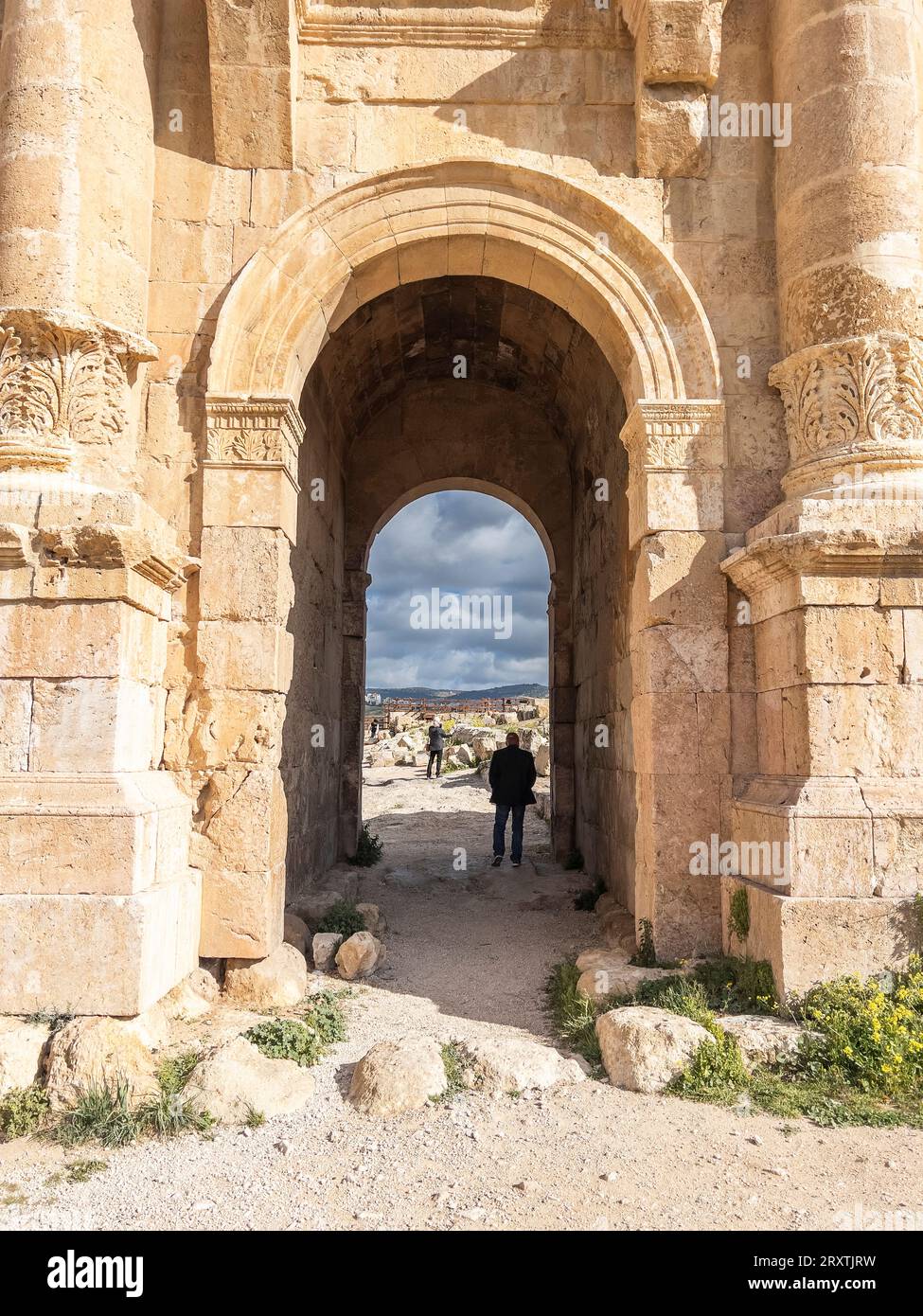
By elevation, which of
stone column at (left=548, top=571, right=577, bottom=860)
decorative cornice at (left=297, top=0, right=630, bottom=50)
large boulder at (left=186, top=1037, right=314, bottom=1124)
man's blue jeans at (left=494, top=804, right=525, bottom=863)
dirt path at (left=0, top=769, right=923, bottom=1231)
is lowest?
dirt path at (left=0, top=769, right=923, bottom=1231)

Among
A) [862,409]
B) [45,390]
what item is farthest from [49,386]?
[862,409]

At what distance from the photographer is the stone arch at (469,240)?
17.9ft

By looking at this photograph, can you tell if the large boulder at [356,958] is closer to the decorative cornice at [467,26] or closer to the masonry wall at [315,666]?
the masonry wall at [315,666]

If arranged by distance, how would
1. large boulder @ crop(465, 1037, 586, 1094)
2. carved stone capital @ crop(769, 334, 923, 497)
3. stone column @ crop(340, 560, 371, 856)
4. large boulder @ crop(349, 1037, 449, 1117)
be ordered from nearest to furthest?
large boulder @ crop(349, 1037, 449, 1117) → large boulder @ crop(465, 1037, 586, 1094) → carved stone capital @ crop(769, 334, 923, 497) → stone column @ crop(340, 560, 371, 856)

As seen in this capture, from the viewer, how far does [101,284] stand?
5047 millimetres

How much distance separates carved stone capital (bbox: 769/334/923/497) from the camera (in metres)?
4.92

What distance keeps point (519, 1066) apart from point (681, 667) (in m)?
2.50

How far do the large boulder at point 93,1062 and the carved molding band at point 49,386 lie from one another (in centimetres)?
289

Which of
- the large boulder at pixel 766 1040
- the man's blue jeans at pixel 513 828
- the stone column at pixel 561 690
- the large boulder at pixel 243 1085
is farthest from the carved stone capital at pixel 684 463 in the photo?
the man's blue jeans at pixel 513 828

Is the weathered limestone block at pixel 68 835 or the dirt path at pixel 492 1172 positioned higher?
the weathered limestone block at pixel 68 835

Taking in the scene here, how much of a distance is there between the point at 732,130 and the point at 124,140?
389 centimetres

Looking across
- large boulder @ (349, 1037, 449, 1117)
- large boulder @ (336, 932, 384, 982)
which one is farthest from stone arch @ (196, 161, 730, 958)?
large boulder @ (349, 1037, 449, 1117)

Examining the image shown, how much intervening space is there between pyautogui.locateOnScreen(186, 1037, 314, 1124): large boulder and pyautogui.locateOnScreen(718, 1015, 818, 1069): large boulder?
202 cm

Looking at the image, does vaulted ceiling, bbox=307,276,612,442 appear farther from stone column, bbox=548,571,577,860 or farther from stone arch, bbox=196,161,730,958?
stone column, bbox=548,571,577,860
